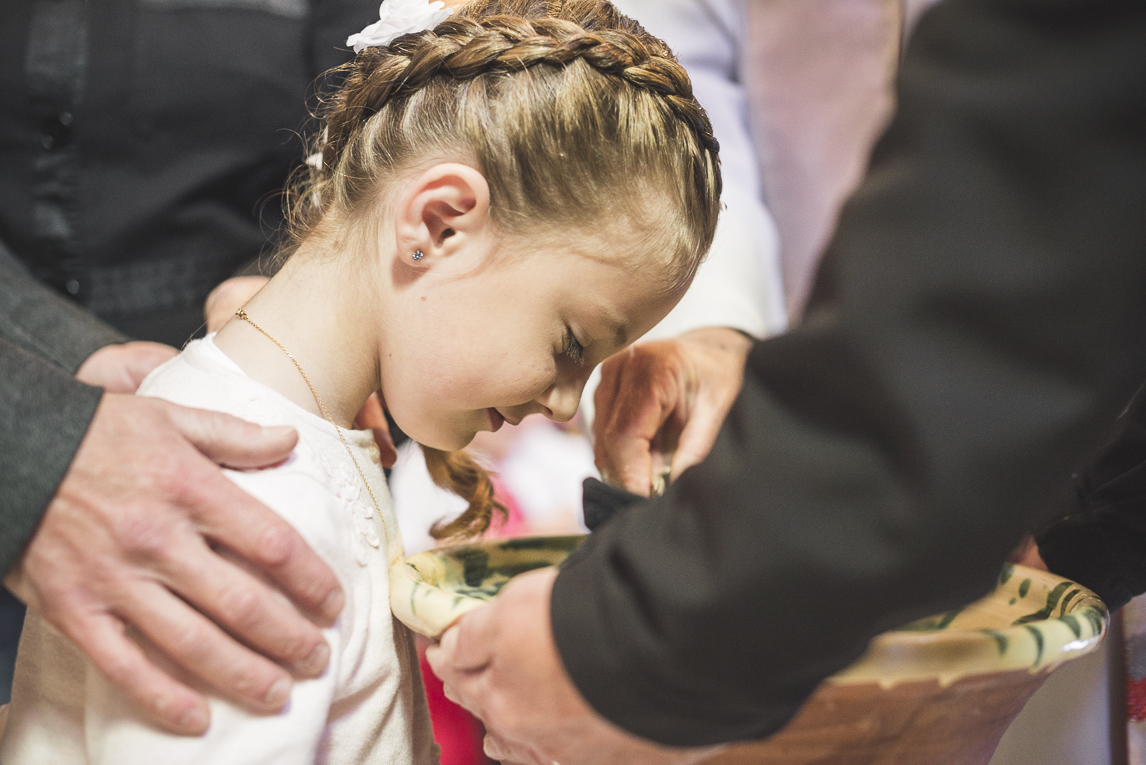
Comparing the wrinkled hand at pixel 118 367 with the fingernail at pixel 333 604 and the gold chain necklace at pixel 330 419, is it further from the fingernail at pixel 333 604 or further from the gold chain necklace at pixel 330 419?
the fingernail at pixel 333 604

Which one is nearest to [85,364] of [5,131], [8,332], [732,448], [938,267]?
[8,332]

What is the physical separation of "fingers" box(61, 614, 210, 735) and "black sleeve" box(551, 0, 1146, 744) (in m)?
0.34

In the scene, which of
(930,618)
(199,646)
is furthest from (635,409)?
(199,646)

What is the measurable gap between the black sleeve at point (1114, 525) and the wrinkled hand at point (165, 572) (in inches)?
29.3

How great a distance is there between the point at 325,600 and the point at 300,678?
0.21 feet

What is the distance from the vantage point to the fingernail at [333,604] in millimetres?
652

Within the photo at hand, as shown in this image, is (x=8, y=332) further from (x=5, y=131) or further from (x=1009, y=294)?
(x=1009, y=294)

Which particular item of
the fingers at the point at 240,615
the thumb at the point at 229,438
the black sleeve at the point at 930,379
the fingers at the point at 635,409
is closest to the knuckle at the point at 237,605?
the fingers at the point at 240,615

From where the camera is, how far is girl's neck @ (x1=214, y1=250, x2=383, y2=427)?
2.50 ft

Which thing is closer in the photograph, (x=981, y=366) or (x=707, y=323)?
(x=981, y=366)

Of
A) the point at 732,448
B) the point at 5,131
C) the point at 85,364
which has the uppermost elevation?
the point at 732,448

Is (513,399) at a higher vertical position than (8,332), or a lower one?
higher

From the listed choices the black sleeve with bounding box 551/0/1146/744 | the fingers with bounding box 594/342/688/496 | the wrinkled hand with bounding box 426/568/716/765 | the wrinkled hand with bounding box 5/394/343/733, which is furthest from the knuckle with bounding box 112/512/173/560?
the fingers with bounding box 594/342/688/496

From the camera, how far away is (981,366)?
1.30 feet
